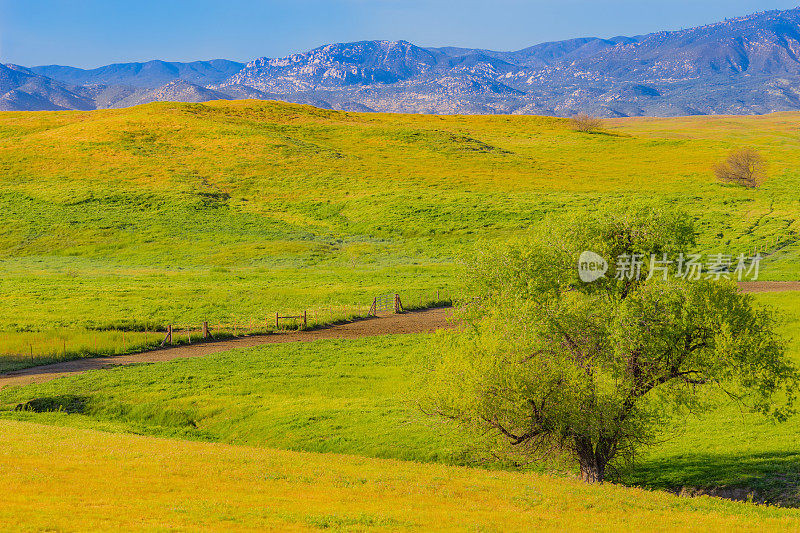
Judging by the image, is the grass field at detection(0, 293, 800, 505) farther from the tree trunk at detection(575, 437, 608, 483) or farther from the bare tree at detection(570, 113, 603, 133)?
the bare tree at detection(570, 113, 603, 133)

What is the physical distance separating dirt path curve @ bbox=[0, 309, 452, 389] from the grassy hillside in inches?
751

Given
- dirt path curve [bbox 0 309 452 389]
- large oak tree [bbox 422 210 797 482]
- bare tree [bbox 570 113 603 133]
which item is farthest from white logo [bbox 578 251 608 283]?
bare tree [bbox 570 113 603 133]

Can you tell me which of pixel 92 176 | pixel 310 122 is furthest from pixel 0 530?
pixel 310 122

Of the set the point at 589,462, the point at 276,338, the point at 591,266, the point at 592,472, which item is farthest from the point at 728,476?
the point at 276,338

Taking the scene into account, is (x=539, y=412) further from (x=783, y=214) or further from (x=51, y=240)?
(x=51, y=240)

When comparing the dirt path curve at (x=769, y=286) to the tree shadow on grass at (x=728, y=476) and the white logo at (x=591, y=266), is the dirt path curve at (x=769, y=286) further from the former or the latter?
the white logo at (x=591, y=266)

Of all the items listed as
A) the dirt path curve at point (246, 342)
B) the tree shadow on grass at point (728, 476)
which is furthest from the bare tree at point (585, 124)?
the tree shadow on grass at point (728, 476)

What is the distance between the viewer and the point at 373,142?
156 meters

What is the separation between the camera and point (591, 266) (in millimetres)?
27750

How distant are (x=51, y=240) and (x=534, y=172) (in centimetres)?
8168

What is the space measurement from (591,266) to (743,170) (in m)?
A: 107

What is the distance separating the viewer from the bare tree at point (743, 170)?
392ft

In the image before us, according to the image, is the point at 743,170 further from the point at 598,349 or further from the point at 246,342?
the point at 598,349

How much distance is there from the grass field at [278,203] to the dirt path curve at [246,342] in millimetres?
3084
